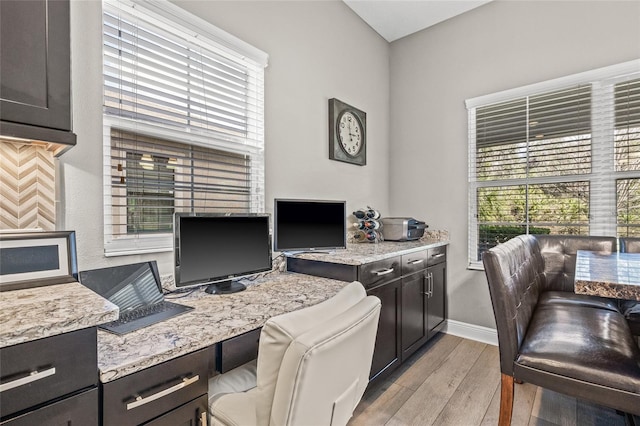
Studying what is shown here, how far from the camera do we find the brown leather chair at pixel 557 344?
1287mm

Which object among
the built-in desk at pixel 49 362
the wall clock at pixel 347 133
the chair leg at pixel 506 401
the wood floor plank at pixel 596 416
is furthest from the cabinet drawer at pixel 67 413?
the wood floor plank at pixel 596 416

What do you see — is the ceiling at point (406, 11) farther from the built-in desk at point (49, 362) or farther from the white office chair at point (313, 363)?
the built-in desk at point (49, 362)

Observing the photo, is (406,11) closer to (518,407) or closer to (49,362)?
(518,407)

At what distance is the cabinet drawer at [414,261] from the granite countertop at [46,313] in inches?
76.9

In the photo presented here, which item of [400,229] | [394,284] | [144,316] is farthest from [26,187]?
[400,229]

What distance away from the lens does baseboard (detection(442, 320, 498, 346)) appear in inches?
114

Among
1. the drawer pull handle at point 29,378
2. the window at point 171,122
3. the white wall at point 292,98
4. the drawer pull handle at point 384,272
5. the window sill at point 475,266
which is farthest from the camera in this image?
the window sill at point 475,266

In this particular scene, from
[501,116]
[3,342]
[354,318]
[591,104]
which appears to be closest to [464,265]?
[501,116]

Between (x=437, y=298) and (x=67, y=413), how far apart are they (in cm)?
275

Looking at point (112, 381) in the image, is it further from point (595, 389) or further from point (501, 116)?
point (501, 116)

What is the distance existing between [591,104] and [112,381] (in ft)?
11.2

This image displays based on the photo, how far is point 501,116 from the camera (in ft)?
9.50

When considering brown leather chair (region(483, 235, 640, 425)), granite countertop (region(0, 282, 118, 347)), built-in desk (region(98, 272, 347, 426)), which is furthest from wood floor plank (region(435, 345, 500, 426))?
granite countertop (region(0, 282, 118, 347))

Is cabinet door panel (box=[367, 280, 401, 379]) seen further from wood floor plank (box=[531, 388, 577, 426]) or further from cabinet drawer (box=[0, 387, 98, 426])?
cabinet drawer (box=[0, 387, 98, 426])
